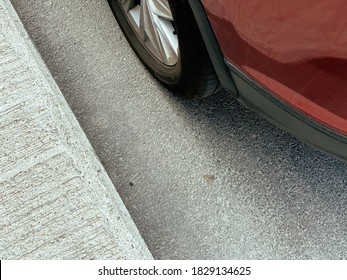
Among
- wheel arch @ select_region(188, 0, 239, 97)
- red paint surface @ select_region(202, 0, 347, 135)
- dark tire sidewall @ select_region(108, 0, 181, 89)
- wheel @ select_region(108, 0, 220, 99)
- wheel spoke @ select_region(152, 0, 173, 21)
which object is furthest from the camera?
A: dark tire sidewall @ select_region(108, 0, 181, 89)

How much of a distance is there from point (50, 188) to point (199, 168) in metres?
0.65

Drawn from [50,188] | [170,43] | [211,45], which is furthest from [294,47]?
[50,188]

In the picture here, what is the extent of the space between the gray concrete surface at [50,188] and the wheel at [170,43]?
0.47 meters

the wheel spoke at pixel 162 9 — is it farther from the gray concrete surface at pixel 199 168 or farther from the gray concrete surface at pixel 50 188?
the gray concrete surface at pixel 50 188

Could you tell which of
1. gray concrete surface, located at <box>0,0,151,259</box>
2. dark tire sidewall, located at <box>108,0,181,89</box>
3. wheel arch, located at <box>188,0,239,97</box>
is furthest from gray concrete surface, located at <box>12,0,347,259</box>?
wheel arch, located at <box>188,0,239,97</box>

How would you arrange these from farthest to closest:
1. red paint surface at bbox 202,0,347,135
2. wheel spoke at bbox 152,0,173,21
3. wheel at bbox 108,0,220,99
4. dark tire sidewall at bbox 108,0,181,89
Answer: dark tire sidewall at bbox 108,0,181,89 < wheel spoke at bbox 152,0,173,21 < wheel at bbox 108,0,220,99 < red paint surface at bbox 202,0,347,135

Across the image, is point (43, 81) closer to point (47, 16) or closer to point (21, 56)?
point (21, 56)

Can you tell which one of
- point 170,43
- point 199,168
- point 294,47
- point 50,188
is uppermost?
point 294,47

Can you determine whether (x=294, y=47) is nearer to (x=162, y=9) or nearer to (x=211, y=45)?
(x=211, y=45)

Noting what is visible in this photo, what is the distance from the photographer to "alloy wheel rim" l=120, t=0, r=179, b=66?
2227mm

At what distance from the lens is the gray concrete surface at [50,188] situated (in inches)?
78.1

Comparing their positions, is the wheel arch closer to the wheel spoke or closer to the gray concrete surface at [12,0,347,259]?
the wheel spoke

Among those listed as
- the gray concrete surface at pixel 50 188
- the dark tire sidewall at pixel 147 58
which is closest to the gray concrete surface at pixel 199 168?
the dark tire sidewall at pixel 147 58

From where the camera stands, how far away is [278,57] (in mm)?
1541
